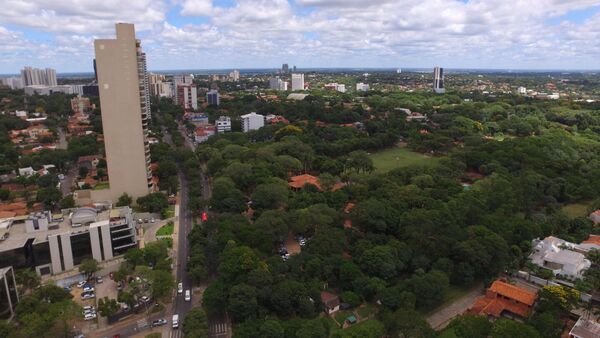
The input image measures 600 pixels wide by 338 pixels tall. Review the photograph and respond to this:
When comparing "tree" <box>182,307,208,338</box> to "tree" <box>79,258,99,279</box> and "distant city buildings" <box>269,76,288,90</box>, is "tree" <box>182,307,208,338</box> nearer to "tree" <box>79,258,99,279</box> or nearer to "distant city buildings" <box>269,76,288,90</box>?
"tree" <box>79,258,99,279</box>

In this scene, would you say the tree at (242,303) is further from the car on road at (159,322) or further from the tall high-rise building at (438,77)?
the tall high-rise building at (438,77)

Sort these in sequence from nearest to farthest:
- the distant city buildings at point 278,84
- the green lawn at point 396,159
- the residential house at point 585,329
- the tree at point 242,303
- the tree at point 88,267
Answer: the residential house at point 585,329 → the tree at point 242,303 → the tree at point 88,267 → the green lawn at point 396,159 → the distant city buildings at point 278,84

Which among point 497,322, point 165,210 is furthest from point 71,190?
point 497,322

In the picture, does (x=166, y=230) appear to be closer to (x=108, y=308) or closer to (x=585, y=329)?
(x=108, y=308)

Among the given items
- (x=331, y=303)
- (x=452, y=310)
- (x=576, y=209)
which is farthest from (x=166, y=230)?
(x=576, y=209)

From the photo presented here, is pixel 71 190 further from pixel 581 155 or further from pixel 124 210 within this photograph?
pixel 581 155

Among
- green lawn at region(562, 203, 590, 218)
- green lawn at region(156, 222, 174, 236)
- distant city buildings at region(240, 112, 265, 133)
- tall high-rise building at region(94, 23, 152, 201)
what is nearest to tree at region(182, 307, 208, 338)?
green lawn at region(156, 222, 174, 236)

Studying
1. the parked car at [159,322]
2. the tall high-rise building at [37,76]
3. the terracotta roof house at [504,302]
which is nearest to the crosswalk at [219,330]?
the parked car at [159,322]
